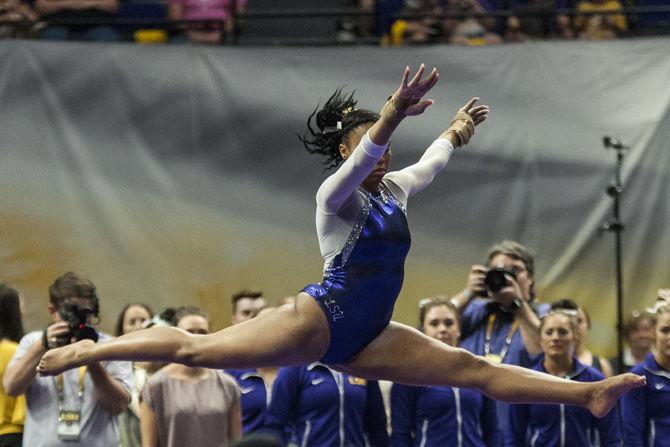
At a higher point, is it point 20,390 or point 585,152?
point 585,152

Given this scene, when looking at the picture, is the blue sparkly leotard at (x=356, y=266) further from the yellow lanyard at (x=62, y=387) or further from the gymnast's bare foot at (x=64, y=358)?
the yellow lanyard at (x=62, y=387)

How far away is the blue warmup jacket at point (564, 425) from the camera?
6.10 metres

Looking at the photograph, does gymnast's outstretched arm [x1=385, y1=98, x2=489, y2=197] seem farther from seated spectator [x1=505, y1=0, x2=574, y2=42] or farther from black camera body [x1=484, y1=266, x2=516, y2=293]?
seated spectator [x1=505, y1=0, x2=574, y2=42]

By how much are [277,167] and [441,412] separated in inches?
117

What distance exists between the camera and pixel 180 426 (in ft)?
19.4

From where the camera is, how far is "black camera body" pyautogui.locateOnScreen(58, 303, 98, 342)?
5.08m

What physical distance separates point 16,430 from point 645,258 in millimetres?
4524

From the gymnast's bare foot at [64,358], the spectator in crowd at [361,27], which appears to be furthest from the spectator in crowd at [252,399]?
the spectator in crowd at [361,27]

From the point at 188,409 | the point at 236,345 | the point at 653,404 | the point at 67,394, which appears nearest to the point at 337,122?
the point at 236,345

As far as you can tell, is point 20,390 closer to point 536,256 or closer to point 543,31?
point 536,256

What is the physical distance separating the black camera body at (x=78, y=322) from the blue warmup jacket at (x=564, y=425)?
2.33m

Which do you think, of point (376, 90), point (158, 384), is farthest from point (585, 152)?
point (158, 384)

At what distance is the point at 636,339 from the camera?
307 inches

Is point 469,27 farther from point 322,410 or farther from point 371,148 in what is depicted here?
point 371,148
